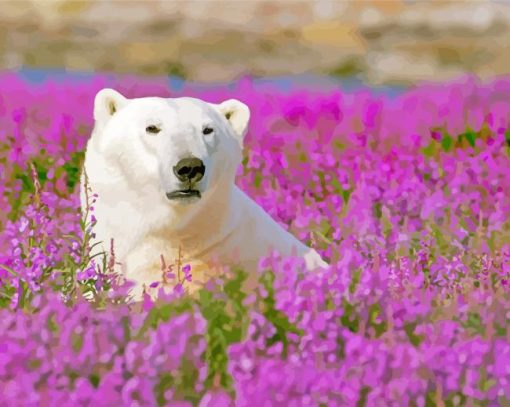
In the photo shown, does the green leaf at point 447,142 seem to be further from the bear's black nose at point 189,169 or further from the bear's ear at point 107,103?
the bear's black nose at point 189,169

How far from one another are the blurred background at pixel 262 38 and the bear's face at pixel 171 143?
1432 cm

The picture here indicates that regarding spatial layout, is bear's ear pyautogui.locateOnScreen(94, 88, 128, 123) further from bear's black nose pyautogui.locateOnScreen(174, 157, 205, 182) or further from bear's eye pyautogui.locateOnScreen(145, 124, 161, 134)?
bear's black nose pyautogui.locateOnScreen(174, 157, 205, 182)

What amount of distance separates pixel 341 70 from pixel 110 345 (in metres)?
17.6

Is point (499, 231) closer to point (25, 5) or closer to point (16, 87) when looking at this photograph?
point (16, 87)

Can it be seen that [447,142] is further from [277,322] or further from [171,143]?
[277,322]

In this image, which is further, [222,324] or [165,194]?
[165,194]

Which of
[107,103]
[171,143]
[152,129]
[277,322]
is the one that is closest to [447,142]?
[107,103]

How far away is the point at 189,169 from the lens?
5289mm

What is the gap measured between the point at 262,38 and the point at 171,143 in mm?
18848

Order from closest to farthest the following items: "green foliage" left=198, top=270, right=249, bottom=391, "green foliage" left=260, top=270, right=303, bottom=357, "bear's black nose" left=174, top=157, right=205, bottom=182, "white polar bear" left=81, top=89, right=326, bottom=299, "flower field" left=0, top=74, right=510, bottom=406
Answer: "flower field" left=0, top=74, right=510, bottom=406 < "green foliage" left=198, top=270, right=249, bottom=391 < "green foliage" left=260, top=270, right=303, bottom=357 < "bear's black nose" left=174, top=157, right=205, bottom=182 < "white polar bear" left=81, top=89, right=326, bottom=299

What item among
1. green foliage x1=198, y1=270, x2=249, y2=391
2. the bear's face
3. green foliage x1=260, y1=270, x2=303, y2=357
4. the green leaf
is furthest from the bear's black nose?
the green leaf

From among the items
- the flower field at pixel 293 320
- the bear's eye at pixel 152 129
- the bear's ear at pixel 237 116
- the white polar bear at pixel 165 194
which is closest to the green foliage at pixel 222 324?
the flower field at pixel 293 320

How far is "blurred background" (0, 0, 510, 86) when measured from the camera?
21453 mm

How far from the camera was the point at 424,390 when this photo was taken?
3932 mm
